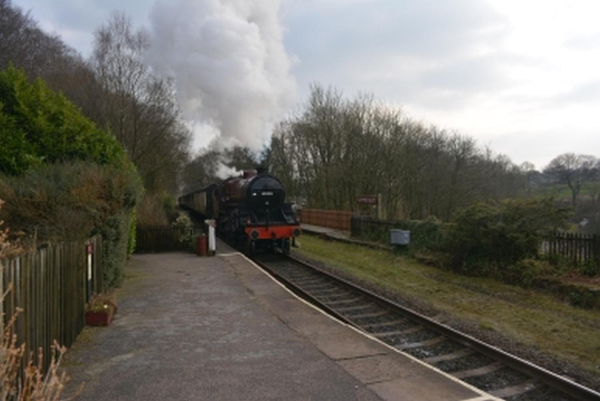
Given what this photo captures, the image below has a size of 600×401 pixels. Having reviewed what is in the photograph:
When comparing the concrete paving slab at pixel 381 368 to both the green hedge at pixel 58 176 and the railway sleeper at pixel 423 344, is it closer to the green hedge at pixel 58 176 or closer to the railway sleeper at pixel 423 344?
the railway sleeper at pixel 423 344

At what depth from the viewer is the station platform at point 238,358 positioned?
16.1ft

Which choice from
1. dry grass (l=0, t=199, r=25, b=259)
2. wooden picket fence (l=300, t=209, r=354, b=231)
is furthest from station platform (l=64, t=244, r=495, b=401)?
wooden picket fence (l=300, t=209, r=354, b=231)

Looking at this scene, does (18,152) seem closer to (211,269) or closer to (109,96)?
(211,269)

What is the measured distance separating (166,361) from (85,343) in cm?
143

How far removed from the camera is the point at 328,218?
28.5m

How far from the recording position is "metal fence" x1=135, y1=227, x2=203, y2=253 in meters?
17.3

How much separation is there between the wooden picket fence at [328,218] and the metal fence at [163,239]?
9.54m

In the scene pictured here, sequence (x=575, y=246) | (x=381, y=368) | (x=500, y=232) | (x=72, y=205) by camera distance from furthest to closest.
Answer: (x=500, y=232) < (x=575, y=246) < (x=72, y=205) < (x=381, y=368)

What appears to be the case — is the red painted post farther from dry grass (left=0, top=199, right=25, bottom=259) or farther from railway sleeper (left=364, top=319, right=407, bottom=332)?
dry grass (left=0, top=199, right=25, bottom=259)

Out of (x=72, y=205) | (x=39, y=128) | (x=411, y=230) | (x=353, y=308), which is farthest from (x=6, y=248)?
(x=411, y=230)

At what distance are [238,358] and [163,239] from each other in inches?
487

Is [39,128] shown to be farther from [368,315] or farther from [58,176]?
[368,315]

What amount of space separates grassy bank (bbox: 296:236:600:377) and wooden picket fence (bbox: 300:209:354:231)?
31.0 ft

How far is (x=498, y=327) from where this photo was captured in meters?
8.17
